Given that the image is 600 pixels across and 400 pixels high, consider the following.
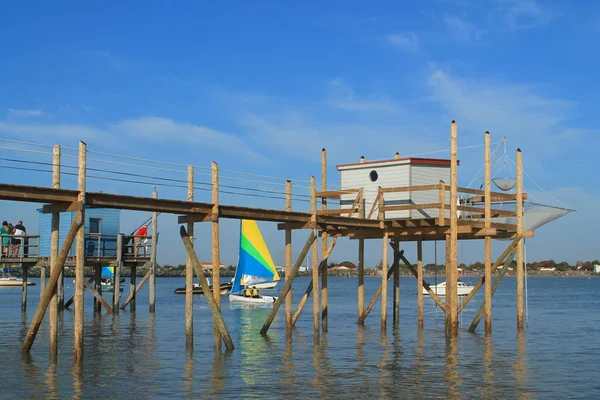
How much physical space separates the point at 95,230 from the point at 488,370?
86.8ft

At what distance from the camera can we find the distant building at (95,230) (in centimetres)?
4119

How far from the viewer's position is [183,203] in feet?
74.0

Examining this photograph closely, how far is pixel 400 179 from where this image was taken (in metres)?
30.0

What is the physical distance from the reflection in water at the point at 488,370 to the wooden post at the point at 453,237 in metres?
1.48

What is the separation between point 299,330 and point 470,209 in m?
9.15

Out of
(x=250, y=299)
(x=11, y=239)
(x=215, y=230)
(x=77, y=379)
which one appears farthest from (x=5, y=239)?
(x=77, y=379)

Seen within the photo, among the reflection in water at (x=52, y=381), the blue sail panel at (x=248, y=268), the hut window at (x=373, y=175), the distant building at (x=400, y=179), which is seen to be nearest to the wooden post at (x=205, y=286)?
the reflection in water at (x=52, y=381)

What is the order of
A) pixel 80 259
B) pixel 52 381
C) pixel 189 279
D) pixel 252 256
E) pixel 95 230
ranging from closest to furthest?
1. pixel 52 381
2. pixel 80 259
3. pixel 189 279
4. pixel 95 230
5. pixel 252 256

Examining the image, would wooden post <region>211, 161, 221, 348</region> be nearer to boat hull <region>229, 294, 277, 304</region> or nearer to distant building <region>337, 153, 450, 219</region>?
distant building <region>337, 153, 450, 219</region>

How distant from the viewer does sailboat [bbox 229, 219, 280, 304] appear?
2183 inches

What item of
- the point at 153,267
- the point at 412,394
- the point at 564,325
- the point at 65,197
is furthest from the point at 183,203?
the point at 564,325

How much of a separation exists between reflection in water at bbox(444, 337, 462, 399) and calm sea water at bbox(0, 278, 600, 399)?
3cm

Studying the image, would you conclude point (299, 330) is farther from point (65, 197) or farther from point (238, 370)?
point (65, 197)

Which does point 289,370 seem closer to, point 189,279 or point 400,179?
point 189,279
